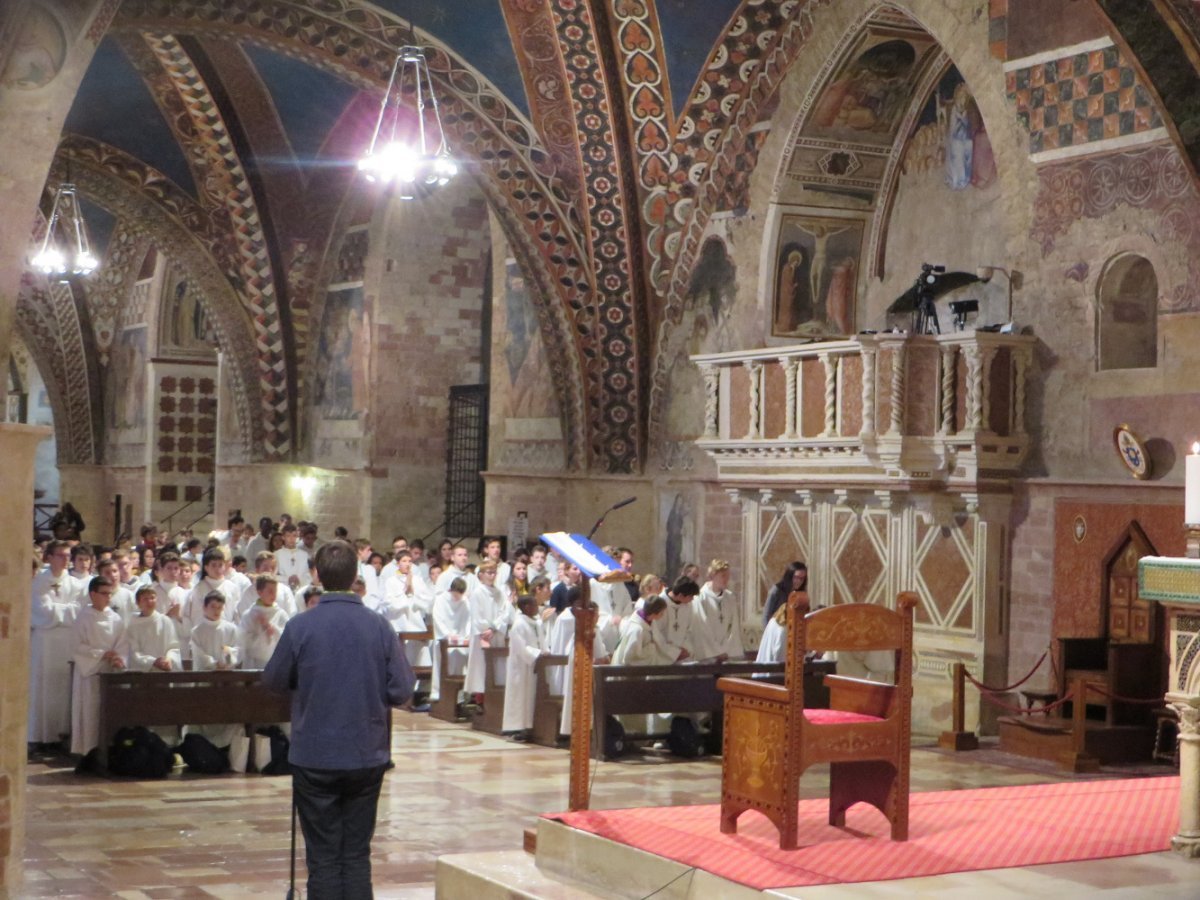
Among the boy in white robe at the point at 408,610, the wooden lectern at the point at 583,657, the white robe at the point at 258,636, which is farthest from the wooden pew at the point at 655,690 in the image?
the wooden lectern at the point at 583,657

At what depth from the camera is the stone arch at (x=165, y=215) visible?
23438 mm

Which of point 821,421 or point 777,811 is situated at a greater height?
point 821,421

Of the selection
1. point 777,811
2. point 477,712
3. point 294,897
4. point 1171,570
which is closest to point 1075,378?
point 477,712

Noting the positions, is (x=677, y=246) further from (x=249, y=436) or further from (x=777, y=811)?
(x=777, y=811)

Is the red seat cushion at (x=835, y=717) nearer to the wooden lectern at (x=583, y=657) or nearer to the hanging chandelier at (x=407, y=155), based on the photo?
the wooden lectern at (x=583, y=657)

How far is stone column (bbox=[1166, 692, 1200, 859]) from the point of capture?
7.19 m

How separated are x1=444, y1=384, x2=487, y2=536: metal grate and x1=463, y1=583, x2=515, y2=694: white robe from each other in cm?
808

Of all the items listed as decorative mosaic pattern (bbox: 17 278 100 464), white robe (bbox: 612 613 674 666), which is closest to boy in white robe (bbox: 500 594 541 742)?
white robe (bbox: 612 613 674 666)

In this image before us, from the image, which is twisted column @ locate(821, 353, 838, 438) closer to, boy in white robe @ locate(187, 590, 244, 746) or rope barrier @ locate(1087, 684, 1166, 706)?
rope barrier @ locate(1087, 684, 1166, 706)

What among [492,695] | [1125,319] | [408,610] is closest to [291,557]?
[408,610]

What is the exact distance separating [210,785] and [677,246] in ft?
29.6

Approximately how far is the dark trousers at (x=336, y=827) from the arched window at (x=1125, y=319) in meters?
8.74

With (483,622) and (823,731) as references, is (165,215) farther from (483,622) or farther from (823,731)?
(823,731)

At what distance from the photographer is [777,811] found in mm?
6996
